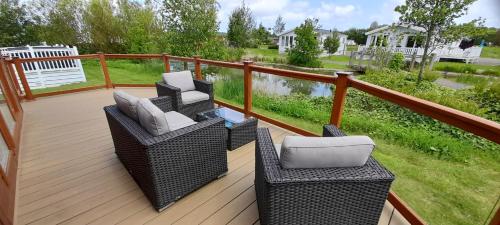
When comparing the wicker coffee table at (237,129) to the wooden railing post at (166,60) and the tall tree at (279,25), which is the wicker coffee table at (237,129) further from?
the tall tree at (279,25)

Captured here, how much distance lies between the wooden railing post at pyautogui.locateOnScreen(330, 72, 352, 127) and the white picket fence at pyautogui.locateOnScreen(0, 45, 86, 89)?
7890 mm

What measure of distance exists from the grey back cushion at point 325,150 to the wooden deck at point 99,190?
0.83 metres

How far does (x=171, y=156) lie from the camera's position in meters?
1.82

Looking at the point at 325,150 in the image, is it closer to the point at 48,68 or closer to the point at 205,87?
the point at 205,87

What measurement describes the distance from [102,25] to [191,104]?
12277 millimetres

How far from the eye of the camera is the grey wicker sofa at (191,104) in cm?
348

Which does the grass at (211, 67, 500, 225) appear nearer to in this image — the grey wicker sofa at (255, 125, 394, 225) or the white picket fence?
the grey wicker sofa at (255, 125, 394, 225)

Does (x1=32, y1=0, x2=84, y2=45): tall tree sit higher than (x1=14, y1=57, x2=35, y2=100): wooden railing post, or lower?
higher

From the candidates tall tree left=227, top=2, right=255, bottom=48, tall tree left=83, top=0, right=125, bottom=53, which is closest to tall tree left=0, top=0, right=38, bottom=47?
tall tree left=83, top=0, right=125, bottom=53

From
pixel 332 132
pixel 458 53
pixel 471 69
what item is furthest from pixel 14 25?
pixel 458 53

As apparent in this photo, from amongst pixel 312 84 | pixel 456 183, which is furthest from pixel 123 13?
pixel 456 183

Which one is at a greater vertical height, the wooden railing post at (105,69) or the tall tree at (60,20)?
the tall tree at (60,20)

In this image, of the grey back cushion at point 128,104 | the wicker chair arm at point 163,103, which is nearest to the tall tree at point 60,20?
the wicker chair arm at point 163,103

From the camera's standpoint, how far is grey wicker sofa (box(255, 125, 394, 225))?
129cm
